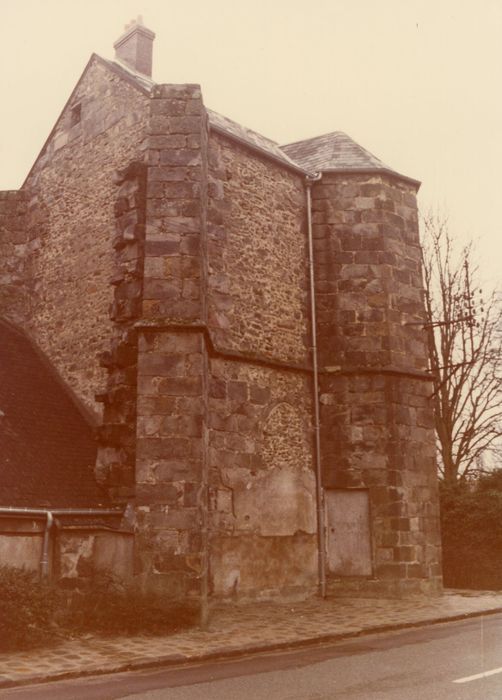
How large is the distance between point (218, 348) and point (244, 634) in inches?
185

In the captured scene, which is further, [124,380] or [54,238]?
[54,238]

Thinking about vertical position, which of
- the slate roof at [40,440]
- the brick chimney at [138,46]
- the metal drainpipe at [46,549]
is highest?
the brick chimney at [138,46]

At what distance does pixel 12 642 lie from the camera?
7.88 meters

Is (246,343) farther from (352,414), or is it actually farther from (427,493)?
(427,493)

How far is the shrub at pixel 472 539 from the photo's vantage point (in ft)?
50.6

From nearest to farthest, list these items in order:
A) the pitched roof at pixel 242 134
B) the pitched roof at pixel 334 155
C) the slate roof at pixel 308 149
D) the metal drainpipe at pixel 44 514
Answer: the metal drainpipe at pixel 44 514
the pitched roof at pixel 242 134
the slate roof at pixel 308 149
the pitched roof at pixel 334 155

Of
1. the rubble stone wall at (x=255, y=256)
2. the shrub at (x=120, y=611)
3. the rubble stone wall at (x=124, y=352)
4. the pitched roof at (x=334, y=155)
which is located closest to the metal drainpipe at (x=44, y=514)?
the shrub at (x=120, y=611)

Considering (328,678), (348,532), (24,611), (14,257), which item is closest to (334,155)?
(14,257)

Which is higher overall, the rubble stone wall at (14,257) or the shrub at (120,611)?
the rubble stone wall at (14,257)

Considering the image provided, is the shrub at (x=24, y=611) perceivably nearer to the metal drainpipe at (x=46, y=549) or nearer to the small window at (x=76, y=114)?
the metal drainpipe at (x=46, y=549)

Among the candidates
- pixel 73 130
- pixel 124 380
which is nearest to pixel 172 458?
pixel 124 380

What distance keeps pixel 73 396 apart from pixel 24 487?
3255 millimetres

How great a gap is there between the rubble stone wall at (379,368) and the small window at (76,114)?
5.05 metres

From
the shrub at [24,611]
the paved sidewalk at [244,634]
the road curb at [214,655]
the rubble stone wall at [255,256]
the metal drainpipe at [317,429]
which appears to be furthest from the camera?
the metal drainpipe at [317,429]
